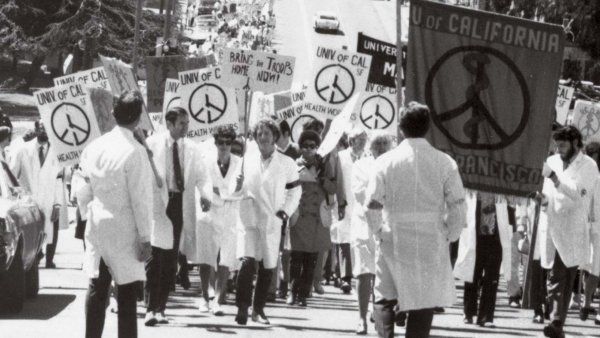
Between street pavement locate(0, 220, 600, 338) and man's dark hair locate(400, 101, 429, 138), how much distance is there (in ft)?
13.4

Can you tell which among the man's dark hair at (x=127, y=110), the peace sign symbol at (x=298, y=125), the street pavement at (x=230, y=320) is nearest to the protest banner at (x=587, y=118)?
the peace sign symbol at (x=298, y=125)

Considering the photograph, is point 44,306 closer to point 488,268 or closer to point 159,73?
point 488,268

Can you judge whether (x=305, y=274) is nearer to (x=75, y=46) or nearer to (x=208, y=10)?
(x=208, y=10)

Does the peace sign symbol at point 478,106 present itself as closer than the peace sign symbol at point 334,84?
Yes

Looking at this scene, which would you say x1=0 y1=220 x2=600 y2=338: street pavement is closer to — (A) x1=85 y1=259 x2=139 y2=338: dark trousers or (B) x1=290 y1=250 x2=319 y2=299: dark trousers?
(B) x1=290 y1=250 x2=319 y2=299: dark trousers

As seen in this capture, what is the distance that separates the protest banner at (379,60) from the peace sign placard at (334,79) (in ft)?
2.02

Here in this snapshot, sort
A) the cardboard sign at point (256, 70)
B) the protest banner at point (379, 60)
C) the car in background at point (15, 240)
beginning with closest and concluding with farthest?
the car in background at point (15, 240), the cardboard sign at point (256, 70), the protest banner at point (379, 60)

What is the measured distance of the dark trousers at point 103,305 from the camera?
1015 centimetres

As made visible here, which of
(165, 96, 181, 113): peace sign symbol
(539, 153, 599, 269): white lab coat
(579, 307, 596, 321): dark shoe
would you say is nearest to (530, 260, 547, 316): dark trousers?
(579, 307, 596, 321): dark shoe

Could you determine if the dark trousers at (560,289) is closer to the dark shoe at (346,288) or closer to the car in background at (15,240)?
the car in background at (15,240)

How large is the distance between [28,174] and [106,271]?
29.2 ft

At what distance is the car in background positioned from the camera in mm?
13266

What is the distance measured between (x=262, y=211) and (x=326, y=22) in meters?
56.9

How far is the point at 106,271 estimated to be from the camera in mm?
10156
